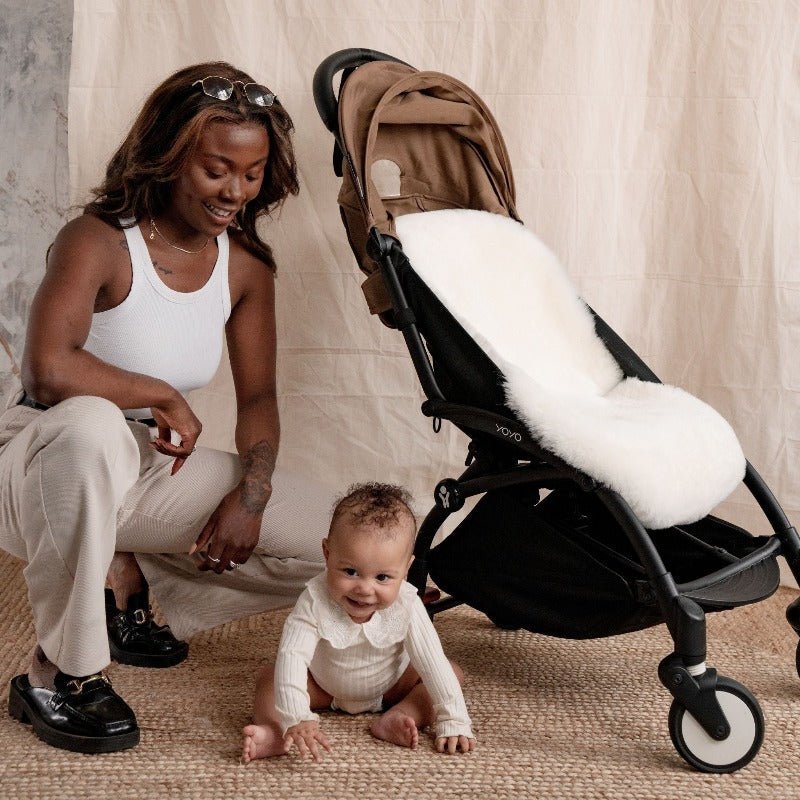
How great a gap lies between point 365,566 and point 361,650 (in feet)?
0.55

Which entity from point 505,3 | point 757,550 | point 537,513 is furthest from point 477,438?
point 505,3

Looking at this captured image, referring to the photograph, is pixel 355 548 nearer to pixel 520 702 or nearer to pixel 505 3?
pixel 520 702

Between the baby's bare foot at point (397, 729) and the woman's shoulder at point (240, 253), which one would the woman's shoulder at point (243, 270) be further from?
the baby's bare foot at point (397, 729)

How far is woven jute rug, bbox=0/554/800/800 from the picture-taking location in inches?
61.2

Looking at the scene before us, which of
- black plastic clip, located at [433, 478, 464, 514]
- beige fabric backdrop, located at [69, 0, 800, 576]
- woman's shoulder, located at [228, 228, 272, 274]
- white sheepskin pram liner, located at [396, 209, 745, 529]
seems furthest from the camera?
beige fabric backdrop, located at [69, 0, 800, 576]

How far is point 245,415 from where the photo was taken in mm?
2037

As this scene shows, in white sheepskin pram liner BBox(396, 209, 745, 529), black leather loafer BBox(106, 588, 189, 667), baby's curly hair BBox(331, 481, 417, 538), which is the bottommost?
black leather loafer BBox(106, 588, 189, 667)

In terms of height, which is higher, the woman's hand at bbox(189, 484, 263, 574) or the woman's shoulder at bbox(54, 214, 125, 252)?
the woman's shoulder at bbox(54, 214, 125, 252)

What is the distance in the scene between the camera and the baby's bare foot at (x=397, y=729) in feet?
5.48

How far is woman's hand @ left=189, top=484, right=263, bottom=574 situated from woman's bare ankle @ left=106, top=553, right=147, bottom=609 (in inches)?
8.6

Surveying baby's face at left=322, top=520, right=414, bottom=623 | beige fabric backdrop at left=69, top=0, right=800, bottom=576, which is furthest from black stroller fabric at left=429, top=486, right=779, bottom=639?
beige fabric backdrop at left=69, top=0, right=800, bottom=576

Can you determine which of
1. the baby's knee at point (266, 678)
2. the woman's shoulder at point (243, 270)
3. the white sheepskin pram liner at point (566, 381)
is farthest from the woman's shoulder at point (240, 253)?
the baby's knee at point (266, 678)

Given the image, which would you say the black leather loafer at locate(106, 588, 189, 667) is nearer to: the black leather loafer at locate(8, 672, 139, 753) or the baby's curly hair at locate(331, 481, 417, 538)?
the black leather loafer at locate(8, 672, 139, 753)

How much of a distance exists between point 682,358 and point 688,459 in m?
0.93
